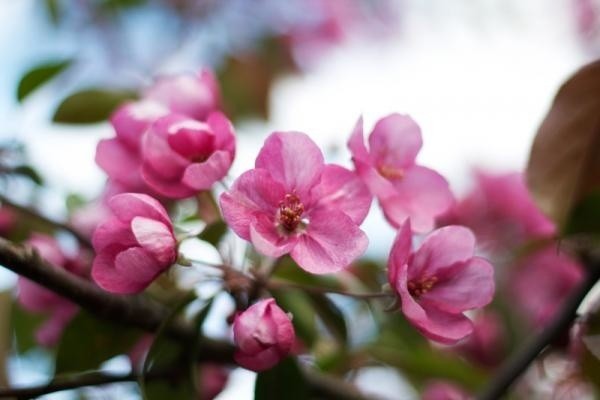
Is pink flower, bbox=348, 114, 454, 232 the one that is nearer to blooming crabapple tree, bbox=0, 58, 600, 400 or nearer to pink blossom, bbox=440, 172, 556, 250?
blooming crabapple tree, bbox=0, 58, 600, 400

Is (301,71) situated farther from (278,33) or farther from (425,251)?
(425,251)

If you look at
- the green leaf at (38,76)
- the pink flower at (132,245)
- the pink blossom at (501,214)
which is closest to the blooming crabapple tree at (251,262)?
the pink flower at (132,245)

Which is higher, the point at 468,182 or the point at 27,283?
the point at 27,283

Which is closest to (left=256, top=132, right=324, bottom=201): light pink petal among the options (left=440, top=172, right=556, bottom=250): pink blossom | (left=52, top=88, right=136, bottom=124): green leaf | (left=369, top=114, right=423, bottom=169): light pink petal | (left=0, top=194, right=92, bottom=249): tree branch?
(left=369, top=114, right=423, bottom=169): light pink petal

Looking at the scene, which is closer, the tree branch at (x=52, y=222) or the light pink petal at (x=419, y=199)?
the light pink petal at (x=419, y=199)

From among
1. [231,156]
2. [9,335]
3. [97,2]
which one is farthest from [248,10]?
[231,156]

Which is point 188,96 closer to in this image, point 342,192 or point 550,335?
point 342,192

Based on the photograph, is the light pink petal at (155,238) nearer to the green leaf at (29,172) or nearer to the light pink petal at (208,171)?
the light pink petal at (208,171)
